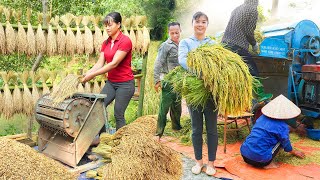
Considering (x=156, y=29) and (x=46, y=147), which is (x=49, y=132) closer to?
(x=46, y=147)

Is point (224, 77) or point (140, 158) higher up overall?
point (224, 77)

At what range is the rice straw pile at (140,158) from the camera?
102 inches

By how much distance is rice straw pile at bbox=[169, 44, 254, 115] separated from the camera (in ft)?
11.0

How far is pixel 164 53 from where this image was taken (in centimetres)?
530

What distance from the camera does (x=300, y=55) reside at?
577 centimetres

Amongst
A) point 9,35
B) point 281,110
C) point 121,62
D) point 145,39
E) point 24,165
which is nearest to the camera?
point 24,165

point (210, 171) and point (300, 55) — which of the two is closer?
point (210, 171)

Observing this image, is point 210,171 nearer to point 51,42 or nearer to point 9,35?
point 51,42

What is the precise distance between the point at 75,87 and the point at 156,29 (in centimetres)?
1339

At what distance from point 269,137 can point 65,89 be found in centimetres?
257

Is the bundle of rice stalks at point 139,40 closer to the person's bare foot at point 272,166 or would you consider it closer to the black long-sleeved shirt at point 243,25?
the black long-sleeved shirt at point 243,25

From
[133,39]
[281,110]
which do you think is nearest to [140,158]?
[281,110]

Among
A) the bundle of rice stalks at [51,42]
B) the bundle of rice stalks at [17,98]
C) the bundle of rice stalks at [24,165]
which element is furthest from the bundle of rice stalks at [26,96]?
the bundle of rice stalks at [24,165]

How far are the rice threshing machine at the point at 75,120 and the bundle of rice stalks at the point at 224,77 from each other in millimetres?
1313
